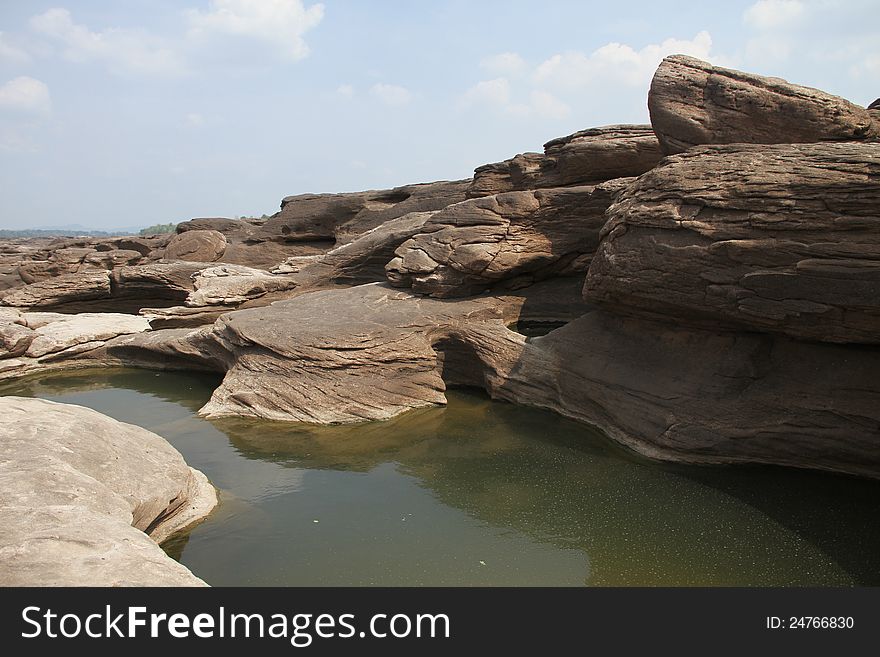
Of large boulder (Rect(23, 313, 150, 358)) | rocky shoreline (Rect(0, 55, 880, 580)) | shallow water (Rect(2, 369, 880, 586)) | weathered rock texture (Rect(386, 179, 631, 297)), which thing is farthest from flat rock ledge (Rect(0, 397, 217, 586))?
large boulder (Rect(23, 313, 150, 358))

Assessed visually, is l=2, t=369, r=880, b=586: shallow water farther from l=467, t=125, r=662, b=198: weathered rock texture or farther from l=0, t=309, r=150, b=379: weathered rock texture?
l=0, t=309, r=150, b=379: weathered rock texture

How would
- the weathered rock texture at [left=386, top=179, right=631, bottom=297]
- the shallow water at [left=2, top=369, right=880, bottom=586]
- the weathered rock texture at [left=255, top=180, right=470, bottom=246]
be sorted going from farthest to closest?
1. the weathered rock texture at [left=255, top=180, right=470, bottom=246]
2. the weathered rock texture at [left=386, top=179, right=631, bottom=297]
3. the shallow water at [left=2, top=369, right=880, bottom=586]

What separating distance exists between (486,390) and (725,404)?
385 centimetres

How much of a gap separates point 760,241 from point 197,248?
1836 cm

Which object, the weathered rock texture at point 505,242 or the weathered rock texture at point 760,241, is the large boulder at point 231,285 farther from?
the weathered rock texture at point 760,241

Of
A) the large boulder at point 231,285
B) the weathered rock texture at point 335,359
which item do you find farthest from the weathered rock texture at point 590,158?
the large boulder at point 231,285

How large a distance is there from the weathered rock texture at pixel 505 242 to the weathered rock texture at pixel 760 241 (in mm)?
3638

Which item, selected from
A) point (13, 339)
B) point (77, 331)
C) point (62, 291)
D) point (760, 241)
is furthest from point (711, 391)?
point (62, 291)

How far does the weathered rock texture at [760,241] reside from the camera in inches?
240

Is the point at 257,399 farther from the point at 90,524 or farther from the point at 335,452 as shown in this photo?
the point at 90,524

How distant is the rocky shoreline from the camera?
6480mm

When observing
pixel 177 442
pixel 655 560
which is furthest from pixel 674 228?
pixel 177 442

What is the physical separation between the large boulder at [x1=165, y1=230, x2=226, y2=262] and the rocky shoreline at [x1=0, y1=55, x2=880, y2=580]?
4.63 m

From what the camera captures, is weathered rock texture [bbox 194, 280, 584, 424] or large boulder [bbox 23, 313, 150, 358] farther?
large boulder [bbox 23, 313, 150, 358]
